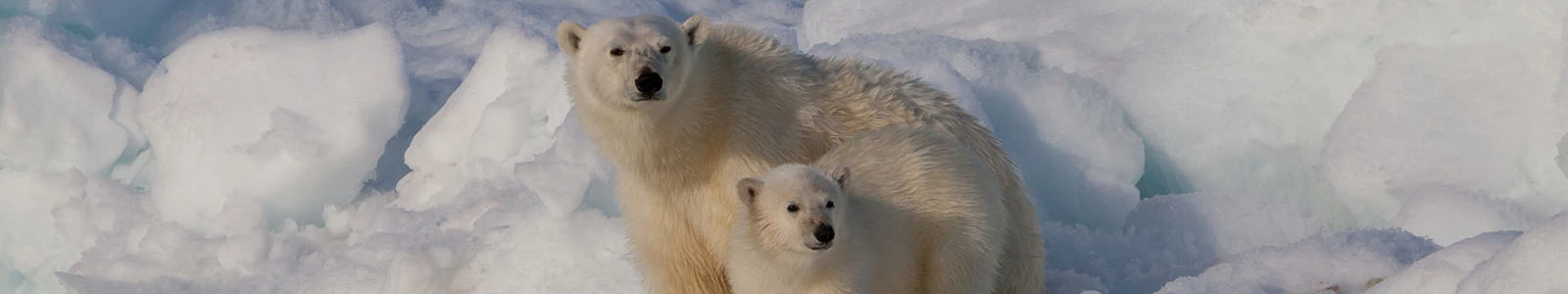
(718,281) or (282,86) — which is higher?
(718,281)

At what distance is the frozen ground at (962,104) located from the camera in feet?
21.9

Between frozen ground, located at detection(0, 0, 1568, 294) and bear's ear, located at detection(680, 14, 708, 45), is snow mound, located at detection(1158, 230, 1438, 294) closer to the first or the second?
frozen ground, located at detection(0, 0, 1568, 294)

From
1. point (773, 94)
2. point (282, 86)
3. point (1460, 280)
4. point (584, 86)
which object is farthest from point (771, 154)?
point (282, 86)

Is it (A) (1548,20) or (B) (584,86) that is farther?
(A) (1548,20)

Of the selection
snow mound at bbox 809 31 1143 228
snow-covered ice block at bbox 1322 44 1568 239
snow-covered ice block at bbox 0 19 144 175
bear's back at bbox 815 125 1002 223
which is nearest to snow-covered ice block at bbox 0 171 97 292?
snow-covered ice block at bbox 0 19 144 175

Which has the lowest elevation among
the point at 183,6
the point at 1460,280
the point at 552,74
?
the point at 183,6

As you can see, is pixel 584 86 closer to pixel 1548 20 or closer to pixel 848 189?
pixel 848 189

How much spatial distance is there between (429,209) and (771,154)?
117 inches

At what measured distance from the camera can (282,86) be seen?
8.71 metres

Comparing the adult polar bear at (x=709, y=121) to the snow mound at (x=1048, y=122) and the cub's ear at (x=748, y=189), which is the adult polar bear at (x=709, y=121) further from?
the snow mound at (x=1048, y=122)

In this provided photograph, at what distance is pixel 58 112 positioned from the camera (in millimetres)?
8594

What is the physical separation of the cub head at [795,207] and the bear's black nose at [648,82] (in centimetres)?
35

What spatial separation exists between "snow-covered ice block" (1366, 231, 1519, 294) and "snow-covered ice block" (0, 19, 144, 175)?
6.24 meters

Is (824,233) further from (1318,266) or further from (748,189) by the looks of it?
(1318,266)
